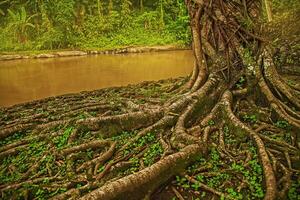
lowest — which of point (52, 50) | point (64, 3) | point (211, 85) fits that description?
point (52, 50)

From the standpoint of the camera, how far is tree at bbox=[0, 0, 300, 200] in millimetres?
3510

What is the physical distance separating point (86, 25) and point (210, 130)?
28065 mm

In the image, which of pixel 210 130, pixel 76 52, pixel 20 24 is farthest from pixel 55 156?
pixel 20 24

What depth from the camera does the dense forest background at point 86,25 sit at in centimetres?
2870

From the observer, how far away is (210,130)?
459 centimetres

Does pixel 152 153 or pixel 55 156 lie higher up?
pixel 152 153

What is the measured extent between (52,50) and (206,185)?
2648cm

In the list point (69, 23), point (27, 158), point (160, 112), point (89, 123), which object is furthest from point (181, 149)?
point (69, 23)

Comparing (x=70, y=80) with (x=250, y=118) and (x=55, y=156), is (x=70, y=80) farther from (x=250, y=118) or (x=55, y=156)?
(x=250, y=118)

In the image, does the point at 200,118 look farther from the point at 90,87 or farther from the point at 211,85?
the point at 90,87

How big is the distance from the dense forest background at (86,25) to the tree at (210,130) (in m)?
21.9

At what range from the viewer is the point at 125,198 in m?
3.22

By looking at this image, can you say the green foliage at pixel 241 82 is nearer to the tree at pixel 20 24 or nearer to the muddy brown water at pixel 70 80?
the muddy brown water at pixel 70 80

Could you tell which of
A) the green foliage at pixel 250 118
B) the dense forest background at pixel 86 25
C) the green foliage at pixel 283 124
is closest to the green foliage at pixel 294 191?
the green foliage at pixel 283 124
